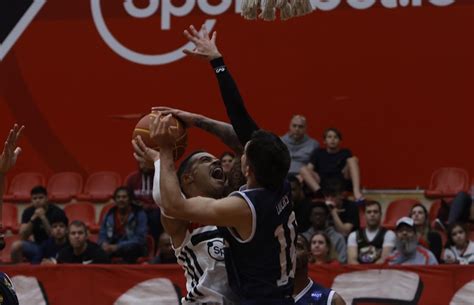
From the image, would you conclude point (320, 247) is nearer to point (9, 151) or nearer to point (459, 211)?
point (459, 211)

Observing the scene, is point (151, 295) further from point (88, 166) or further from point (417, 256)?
point (88, 166)

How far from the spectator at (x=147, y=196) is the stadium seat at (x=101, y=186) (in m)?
1.46

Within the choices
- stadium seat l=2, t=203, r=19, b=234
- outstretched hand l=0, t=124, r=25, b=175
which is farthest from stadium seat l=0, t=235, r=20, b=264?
outstretched hand l=0, t=124, r=25, b=175

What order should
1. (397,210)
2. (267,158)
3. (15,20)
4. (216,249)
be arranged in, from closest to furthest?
1. (267,158)
2. (216,249)
3. (397,210)
4. (15,20)

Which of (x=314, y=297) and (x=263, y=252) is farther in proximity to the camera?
(x=314, y=297)

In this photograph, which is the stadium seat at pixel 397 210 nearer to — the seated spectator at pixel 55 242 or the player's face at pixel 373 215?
the player's face at pixel 373 215

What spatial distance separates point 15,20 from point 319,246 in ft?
23.2

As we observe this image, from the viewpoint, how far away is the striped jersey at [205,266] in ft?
23.0

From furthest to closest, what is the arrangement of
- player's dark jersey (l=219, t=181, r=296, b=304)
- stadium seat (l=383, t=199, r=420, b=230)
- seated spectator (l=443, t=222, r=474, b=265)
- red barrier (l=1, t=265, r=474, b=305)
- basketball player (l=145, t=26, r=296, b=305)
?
1. stadium seat (l=383, t=199, r=420, b=230)
2. seated spectator (l=443, t=222, r=474, b=265)
3. red barrier (l=1, t=265, r=474, b=305)
4. player's dark jersey (l=219, t=181, r=296, b=304)
5. basketball player (l=145, t=26, r=296, b=305)

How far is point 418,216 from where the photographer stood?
43.7 ft

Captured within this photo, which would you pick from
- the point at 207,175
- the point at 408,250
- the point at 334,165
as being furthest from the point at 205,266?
the point at 334,165

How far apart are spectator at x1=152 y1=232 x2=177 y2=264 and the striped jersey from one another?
5.53 meters

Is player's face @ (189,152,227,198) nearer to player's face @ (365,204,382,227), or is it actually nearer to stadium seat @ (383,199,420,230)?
player's face @ (365,204,382,227)

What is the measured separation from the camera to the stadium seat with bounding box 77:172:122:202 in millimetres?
16359
